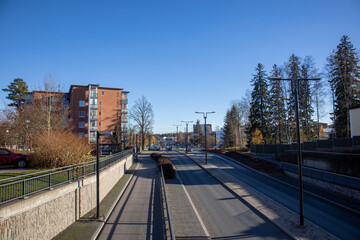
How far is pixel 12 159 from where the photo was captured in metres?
17.0

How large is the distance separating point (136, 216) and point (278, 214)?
8595 mm

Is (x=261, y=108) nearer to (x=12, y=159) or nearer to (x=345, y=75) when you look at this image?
(x=345, y=75)

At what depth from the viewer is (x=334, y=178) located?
1944 centimetres

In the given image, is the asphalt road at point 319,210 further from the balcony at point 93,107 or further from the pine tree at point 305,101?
the balcony at point 93,107

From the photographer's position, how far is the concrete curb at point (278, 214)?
10761mm

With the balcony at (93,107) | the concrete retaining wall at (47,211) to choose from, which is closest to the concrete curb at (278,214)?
the concrete retaining wall at (47,211)

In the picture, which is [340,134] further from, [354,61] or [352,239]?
[352,239]

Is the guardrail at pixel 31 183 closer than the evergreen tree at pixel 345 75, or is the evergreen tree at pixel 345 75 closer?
the guardrail at pixel 31 183

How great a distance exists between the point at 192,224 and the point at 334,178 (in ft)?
49.1

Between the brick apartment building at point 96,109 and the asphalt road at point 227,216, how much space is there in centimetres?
4147

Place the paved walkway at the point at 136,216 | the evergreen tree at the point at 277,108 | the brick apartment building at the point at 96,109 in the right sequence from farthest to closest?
the brick apartment building at the point at 96,109 → the evergreen tree at the point at 277,108 → the paved walkway at the point at 136,216

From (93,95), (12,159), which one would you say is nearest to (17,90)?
(93,95)

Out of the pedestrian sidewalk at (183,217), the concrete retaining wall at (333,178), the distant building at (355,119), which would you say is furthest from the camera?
the distant building at (355,119)

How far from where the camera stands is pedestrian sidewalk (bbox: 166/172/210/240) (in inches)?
417
